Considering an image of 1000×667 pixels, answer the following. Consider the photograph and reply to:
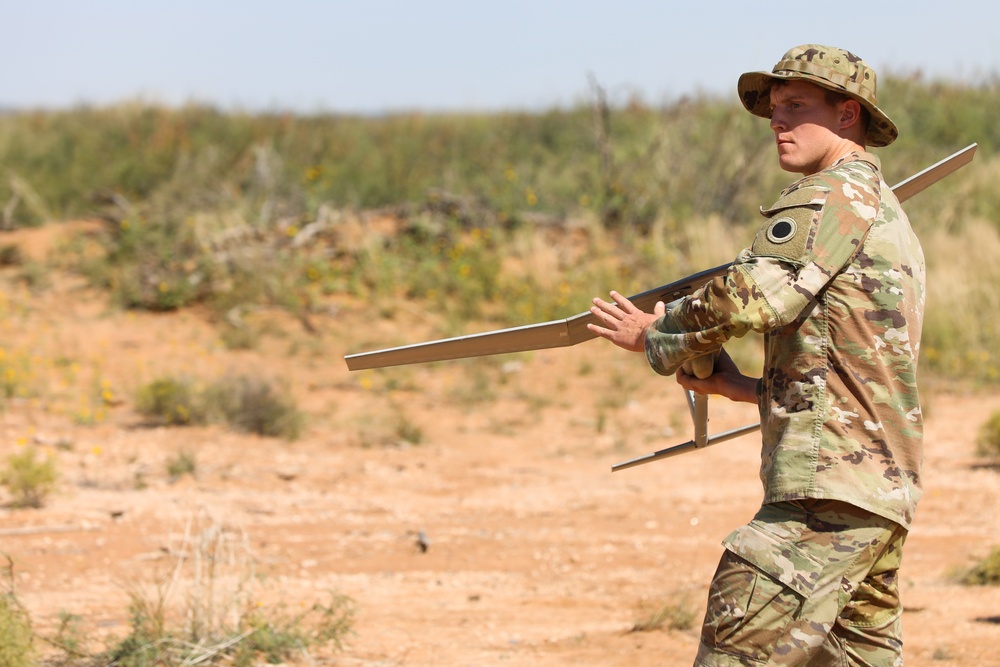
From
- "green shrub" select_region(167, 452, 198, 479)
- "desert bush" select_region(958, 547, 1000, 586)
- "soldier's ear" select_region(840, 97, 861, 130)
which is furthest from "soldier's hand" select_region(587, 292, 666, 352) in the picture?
"green shrub" select_region(167, 452, 198, 479)

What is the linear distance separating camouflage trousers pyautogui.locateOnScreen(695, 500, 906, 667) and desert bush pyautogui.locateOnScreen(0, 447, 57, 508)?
4.46 metres

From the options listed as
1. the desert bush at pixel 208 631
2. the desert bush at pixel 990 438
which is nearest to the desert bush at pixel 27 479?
→ the desert bush at pixel 208 631

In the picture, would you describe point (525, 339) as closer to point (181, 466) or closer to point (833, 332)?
point (833, 332)

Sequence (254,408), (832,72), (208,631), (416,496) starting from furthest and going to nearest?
1. (254,408)
2. (416,496)
3. (208,631)
4. (832,72)

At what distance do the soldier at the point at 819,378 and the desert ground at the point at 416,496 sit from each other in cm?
178

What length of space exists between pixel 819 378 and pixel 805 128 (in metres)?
0.57

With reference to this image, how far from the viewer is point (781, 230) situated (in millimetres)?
2355

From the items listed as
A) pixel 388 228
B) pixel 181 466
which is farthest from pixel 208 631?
pixel 388 228

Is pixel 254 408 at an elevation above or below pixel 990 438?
below

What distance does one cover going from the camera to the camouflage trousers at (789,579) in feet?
7.69

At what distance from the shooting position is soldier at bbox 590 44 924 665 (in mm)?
2332

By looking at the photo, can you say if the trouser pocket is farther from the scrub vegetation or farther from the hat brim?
the scrub vegetation

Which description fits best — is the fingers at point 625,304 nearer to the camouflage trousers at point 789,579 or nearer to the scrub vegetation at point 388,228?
the camouflage trousers at point 789,579

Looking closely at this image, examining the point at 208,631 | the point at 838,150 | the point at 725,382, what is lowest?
the point at 208,631
